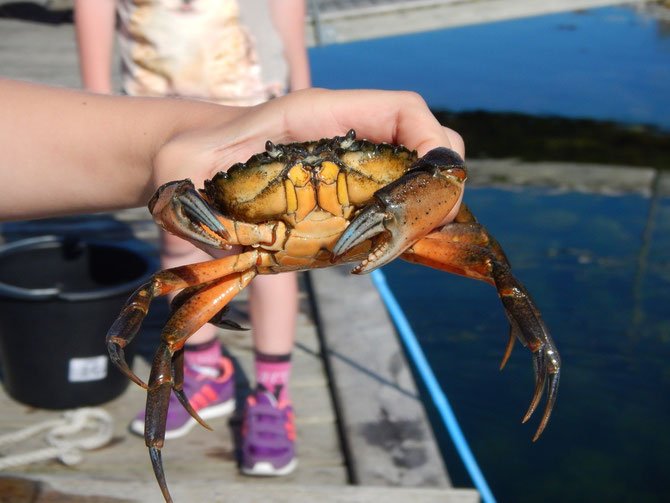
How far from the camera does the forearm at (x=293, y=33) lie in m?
3.09

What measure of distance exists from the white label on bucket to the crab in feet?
5.42

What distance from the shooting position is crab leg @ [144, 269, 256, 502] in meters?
1.71

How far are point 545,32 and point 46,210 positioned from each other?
1277 cm

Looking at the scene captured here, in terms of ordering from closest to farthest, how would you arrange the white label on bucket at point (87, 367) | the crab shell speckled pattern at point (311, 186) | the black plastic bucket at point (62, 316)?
the crab shell speckled pattern at point (311, 186), the black plastic bucket at point (62, 316), the white label on bucket at point (87, 367)

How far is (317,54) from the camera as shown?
12180 millimetres

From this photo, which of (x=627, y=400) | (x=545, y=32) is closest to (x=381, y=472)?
(x=627, y=400)

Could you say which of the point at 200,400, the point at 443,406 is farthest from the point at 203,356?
the point at 443,406

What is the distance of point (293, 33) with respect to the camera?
10.3 ft

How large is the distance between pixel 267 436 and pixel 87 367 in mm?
838

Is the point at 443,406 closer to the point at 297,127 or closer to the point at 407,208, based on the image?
the point at 297,127

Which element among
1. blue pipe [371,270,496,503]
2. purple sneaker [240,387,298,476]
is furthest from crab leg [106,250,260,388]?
blue pipe [371,270,496,503]

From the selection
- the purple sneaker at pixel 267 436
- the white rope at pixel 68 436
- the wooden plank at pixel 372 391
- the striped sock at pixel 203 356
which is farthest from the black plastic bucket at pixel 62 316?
the wooden plank at pixel 372 391

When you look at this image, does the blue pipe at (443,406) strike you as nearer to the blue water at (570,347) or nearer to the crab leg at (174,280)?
the blue water at (570,347)

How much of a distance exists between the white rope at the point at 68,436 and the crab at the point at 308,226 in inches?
58.9
